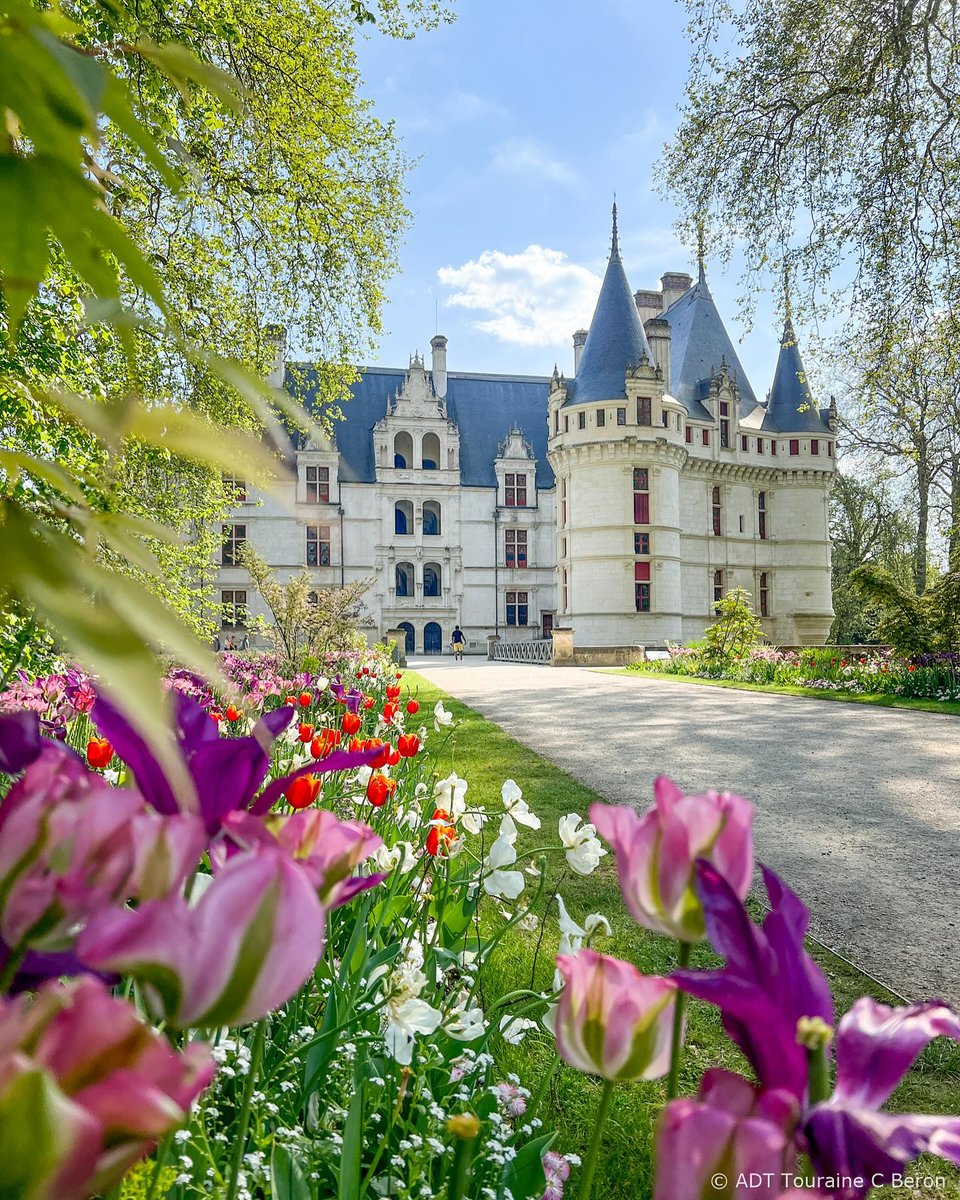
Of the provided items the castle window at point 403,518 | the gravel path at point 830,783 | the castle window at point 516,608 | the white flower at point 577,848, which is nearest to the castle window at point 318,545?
the castle window at point 403,518

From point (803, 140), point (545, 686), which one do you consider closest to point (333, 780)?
point (803, 140)

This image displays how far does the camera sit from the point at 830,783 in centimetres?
552

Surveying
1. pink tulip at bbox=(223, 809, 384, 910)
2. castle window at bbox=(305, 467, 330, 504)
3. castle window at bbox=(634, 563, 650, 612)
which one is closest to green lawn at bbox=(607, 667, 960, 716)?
pink tulip at bbox=(223, 809, 384, 910)

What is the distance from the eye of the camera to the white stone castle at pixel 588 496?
30484 mm

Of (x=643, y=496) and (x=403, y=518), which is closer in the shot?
(x=643, y=496)

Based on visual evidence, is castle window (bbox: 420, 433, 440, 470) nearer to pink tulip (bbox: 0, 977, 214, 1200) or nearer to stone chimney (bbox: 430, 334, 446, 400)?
stone chimney (bbox: 430, 334, 446, 400)

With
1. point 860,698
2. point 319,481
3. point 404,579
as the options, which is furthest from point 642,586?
point 860,698

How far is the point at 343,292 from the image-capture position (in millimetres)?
9492

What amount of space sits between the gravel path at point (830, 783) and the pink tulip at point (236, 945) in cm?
269

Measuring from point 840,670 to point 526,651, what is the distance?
A: 57.0ft

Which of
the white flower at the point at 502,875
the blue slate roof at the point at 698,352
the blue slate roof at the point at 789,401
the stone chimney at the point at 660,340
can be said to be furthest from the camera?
the blue slate roof at the point at 789,401

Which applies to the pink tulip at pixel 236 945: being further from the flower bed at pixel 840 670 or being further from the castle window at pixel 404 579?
the castle window at pixel 404 579

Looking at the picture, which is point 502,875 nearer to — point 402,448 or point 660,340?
point 660,340

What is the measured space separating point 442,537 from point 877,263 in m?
30.4
